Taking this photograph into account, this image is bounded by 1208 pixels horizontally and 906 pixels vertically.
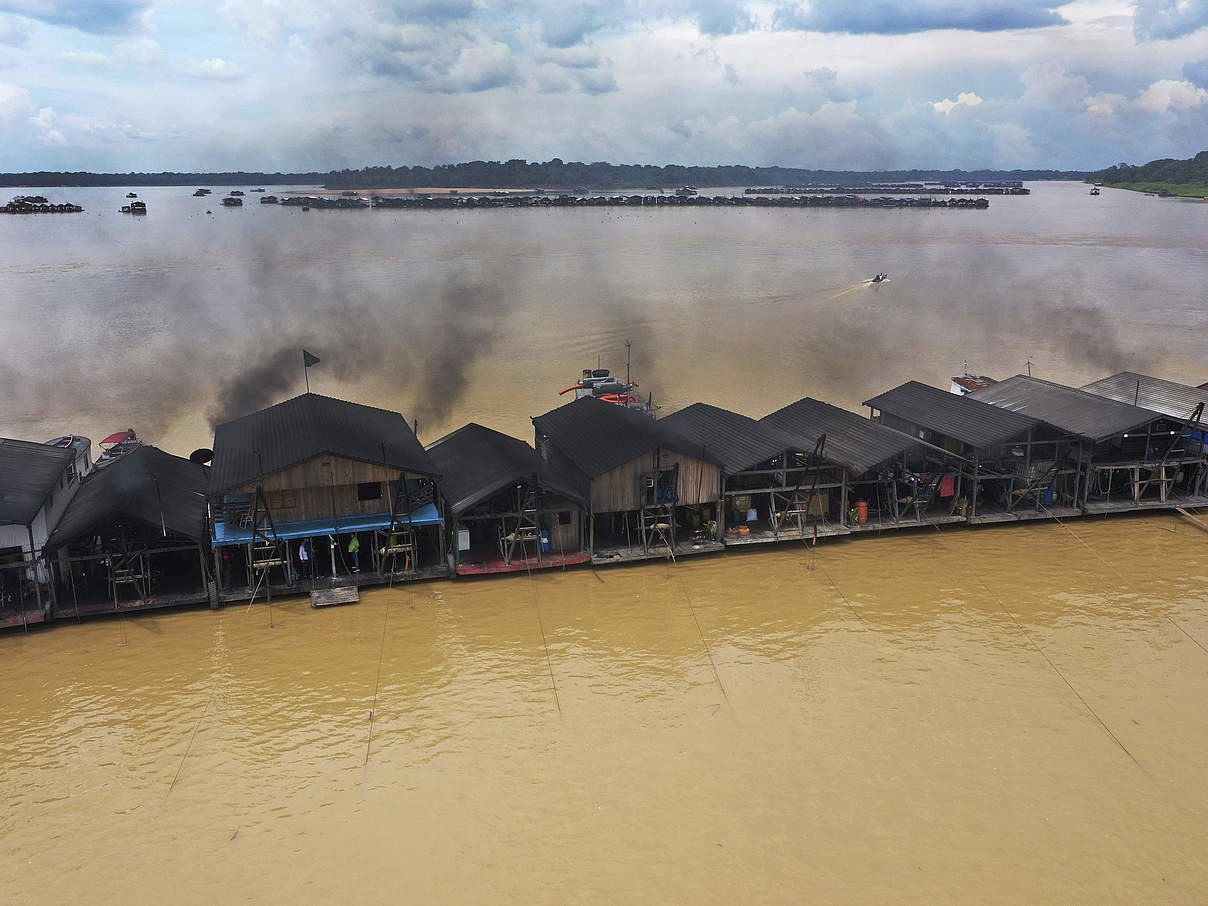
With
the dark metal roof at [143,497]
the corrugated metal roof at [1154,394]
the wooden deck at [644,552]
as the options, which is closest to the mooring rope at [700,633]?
the wooden deck at [644,552]

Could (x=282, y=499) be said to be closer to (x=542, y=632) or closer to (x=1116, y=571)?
(x=542, y=632)

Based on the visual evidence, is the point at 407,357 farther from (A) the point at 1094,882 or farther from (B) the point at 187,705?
(A) the point at 1094,882

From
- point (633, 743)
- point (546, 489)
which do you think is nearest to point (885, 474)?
point (546, 489)

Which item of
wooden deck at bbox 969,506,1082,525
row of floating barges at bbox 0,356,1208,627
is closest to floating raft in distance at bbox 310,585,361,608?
row of floating barges at bbox 0,356,1208,627

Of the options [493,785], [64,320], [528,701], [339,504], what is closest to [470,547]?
[339,504]

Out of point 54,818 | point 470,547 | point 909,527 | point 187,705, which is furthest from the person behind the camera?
point 909,527

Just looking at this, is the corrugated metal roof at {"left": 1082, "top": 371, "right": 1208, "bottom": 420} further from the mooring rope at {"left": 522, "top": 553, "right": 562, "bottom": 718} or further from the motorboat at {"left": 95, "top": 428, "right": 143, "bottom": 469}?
the motorboat at {"left": 95, "top": 428, "right": 143, "bottom": 469}
